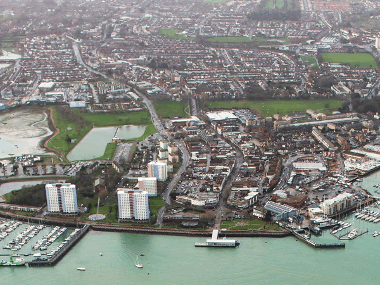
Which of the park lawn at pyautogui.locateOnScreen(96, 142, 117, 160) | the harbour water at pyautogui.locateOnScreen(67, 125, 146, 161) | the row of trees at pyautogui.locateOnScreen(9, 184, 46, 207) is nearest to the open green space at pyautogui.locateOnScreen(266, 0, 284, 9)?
the harbour water at pyautogui.locateOnScreen(67, 125, 146, 161)

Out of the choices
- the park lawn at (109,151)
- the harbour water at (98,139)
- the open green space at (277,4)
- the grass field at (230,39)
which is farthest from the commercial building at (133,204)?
the open green space at (277,4)

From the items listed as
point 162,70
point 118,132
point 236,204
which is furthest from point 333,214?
point 162,70

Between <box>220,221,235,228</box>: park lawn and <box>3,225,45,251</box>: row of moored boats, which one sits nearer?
<box>3,225,45,251</box>: row of moored boats

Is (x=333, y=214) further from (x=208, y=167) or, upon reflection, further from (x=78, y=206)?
(x=78, y=206)

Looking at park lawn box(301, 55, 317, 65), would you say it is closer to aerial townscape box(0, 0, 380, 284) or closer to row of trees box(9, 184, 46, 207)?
aerial townscape box(0, 0, 380, 284)

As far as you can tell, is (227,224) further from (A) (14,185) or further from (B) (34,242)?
(A) (14,185)


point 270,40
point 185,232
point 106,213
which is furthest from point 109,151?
point 270,40

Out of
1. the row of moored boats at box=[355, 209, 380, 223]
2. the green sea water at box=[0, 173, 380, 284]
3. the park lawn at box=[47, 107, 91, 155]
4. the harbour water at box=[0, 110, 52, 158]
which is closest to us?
the green sea water at box=[0, 173, 380, 284]
